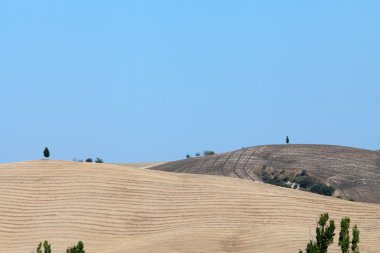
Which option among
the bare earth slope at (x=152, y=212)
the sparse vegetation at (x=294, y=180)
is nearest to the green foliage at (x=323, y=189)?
the sparse vegetation at (x=294, y=180)

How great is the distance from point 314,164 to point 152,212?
53.6 m

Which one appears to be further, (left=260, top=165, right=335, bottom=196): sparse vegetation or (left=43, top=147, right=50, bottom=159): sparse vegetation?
(left=260, top=165, right=335, bottom=196): sparse vegetation

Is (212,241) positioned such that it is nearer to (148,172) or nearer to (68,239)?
(68,239)

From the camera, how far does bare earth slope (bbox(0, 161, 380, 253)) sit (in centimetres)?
9694

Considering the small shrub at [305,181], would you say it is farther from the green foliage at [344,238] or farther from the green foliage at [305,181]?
the green foliage at [344,238]

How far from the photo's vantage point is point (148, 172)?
4843 inches

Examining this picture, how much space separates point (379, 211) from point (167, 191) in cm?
1957

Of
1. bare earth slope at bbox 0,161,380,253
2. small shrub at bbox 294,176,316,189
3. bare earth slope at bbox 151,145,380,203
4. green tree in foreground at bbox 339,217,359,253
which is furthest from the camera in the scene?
small shrub at bbox 294,176,316,189

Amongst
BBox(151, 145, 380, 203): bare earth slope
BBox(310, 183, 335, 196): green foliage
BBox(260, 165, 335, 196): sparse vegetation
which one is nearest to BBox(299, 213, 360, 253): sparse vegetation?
BBox(151, 145, 380, 203): bare earth slope

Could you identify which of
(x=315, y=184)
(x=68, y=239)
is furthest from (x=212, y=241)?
(x=315, y=184)

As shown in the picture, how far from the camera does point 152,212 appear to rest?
358 ft

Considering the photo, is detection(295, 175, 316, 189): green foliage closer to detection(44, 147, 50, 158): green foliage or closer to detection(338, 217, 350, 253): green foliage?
detection(44, 147, 50, 158): green foliage

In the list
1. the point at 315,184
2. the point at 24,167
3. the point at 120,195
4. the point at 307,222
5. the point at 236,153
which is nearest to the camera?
the point at 307,222

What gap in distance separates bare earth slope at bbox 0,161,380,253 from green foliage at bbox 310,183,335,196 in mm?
25748
